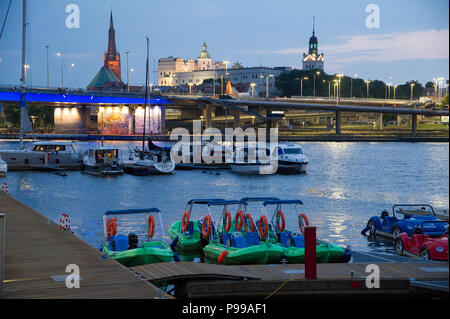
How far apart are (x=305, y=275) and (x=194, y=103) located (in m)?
115

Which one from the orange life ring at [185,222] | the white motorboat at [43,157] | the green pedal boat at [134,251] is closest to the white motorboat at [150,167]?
the white motorboat at [43,157]

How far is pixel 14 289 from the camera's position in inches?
503

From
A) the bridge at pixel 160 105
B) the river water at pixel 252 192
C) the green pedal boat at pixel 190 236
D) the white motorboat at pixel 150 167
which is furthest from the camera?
the bridge at pixel 160 105

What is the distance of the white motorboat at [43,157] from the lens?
5862 cm

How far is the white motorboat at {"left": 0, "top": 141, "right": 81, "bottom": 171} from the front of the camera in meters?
A: 58.6

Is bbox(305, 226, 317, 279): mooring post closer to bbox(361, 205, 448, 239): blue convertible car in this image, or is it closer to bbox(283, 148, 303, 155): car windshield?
bbox(361, 205, 448, 239): blue convertible car

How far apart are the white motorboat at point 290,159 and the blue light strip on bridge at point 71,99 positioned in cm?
5667

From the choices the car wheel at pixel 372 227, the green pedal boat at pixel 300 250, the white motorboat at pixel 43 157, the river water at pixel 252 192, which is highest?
the white motorboat at pixel 43 157

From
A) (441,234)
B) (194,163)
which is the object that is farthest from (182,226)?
(194,163)

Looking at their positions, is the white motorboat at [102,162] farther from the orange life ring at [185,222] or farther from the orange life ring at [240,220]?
the orange life ring at [240,220]

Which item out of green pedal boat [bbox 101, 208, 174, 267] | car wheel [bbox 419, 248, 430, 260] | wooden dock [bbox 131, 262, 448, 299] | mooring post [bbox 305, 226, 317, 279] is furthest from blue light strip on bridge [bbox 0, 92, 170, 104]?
mooring post [bbox 305, 226, 317, 279]

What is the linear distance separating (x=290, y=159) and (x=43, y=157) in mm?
22002
